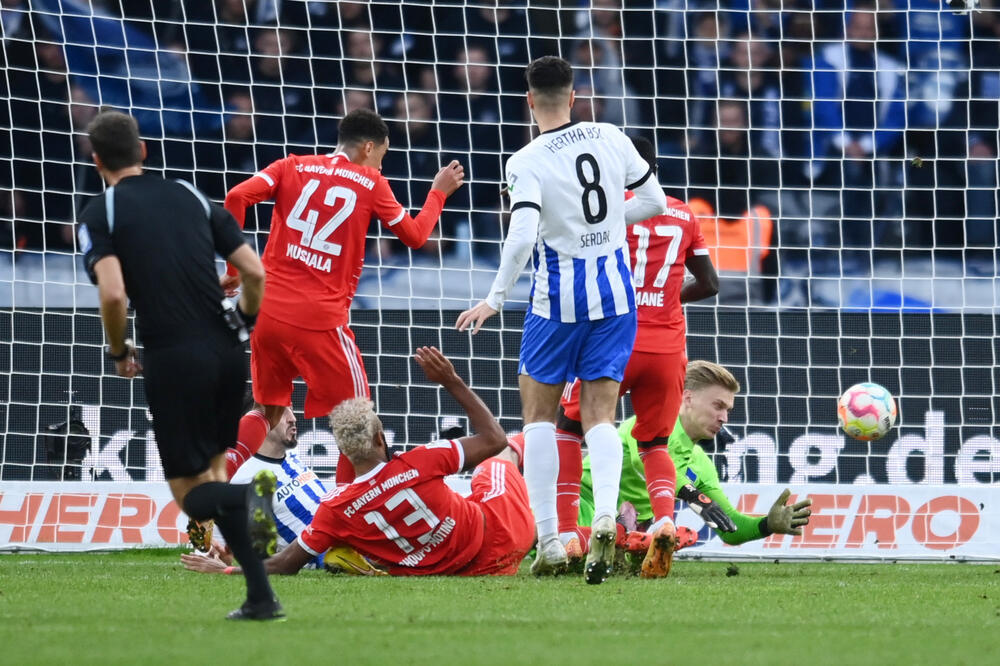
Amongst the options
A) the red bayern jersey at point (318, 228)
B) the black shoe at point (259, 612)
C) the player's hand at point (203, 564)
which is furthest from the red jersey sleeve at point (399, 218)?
the black shoe at point (259, 612)

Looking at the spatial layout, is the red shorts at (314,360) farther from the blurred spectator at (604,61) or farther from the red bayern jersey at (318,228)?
the blurred spectator at (604,61)

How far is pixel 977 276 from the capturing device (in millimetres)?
11320

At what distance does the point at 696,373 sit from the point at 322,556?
6.81 ft

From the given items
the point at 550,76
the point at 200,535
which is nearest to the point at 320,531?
the point at 200,535

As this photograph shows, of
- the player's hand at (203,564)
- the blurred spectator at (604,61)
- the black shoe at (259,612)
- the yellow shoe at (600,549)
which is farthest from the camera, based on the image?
the blurred spectator at (604,61)

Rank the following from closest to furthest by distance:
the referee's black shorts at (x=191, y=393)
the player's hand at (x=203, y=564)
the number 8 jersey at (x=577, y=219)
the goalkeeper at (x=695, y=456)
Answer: the referee's black shorts at (x=191, y=393)
the number 8 jersey at (x=577, y=219)
the player's hand at (x=203, y=564)
the goalkeeper at (x=695, y=456)

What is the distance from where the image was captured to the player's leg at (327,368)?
6648 millimetres

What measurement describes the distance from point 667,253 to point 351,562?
6.85 ft

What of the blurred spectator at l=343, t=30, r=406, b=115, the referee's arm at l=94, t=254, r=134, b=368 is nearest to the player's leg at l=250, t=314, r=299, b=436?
the referee's arm at l=94, t=254, r=134, b=368

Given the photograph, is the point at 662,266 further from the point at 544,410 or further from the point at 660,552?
the point at 660,552

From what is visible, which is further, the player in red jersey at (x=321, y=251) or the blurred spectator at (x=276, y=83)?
the blurred spectator at (x=276, y=83)

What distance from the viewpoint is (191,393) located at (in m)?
4.05

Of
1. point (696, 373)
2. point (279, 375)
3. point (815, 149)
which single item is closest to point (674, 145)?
point (815, 149)

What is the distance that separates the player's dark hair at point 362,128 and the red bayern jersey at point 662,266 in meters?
1.33
